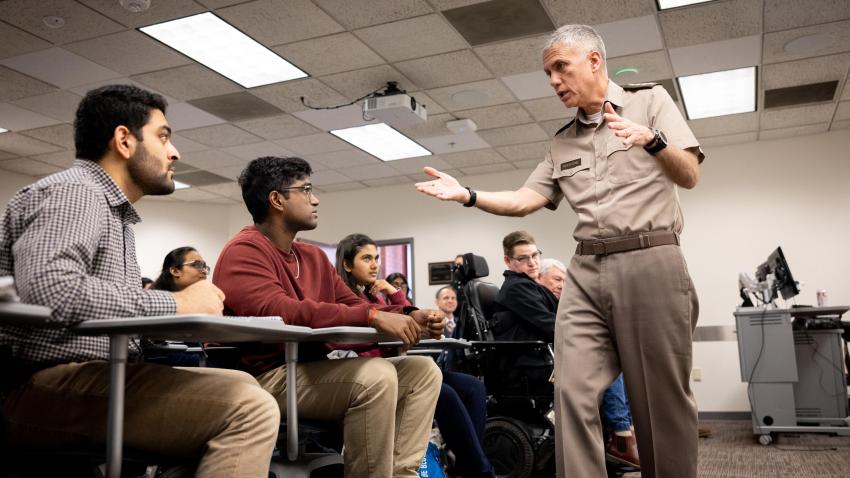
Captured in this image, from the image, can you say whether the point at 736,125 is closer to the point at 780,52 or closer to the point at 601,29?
the point at 780,52

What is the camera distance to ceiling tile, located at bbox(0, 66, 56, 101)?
495 centimetres

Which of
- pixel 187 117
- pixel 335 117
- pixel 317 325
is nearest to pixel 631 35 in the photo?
pixel 335 117

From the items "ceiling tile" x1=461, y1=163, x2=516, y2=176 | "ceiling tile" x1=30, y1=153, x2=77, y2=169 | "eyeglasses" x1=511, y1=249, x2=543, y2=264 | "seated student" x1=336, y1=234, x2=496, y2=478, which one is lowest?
"seated student" x1=336, y1=234, x2=496, y2=478

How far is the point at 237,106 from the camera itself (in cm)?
572

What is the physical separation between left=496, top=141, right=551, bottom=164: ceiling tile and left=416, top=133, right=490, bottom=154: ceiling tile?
0.95 feet

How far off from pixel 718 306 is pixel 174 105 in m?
5.68

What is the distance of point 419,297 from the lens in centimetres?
860

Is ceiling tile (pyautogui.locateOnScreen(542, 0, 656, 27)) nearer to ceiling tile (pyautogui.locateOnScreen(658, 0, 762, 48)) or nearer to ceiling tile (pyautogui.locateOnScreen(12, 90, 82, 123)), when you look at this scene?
ceiling tile (pyautogui.locateOnScreen(658, 0, 762, 48))

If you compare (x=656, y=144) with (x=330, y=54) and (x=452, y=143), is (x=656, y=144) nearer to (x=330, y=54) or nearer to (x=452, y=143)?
(x=330, y=54)

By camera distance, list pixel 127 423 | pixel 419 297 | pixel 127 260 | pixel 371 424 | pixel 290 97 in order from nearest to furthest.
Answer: pixel 127 423 → pixel 127 260 → pixel 371 424 → pixel 290 97 → pixel 419 297

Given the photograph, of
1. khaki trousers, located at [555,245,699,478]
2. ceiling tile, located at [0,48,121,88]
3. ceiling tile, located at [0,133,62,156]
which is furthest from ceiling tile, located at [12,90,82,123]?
khaki trousers, located at [555,245,699,478]

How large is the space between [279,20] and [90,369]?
3.31m

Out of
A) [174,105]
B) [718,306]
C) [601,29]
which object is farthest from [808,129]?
[174,105]

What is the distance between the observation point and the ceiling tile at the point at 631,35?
4.38 meters
